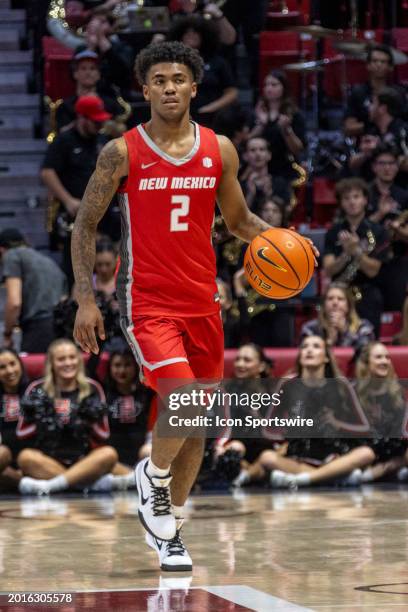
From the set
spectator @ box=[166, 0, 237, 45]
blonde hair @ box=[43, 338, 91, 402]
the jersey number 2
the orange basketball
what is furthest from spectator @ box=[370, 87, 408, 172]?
the jersey number 2

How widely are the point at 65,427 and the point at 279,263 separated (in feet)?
13.1

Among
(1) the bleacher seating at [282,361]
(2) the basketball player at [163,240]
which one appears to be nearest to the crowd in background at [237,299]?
(1) the bleacher seating at [282,361]

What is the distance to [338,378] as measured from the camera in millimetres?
9445

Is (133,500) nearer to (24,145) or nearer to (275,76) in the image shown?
(275,76)

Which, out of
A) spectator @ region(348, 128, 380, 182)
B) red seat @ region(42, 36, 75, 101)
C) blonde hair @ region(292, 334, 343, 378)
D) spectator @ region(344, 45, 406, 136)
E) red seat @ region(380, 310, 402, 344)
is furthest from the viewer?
red seat @ region(42, 36, 75, 101)

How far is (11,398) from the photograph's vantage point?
31.5 ft

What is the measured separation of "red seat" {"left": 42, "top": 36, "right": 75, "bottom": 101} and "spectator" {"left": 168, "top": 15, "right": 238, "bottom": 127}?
1330mm

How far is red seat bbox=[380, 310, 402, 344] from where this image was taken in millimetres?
11094

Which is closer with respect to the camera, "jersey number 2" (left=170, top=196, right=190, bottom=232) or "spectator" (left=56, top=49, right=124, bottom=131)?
"jersey number 2" (left=170, top=196, right=190, bottom=232)

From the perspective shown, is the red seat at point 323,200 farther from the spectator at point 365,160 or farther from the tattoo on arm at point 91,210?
the tattoo on arm at point 91,210

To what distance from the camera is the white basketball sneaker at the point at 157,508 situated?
5.74 metres

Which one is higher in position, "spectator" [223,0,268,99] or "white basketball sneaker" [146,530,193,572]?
"spectator" [223,0,268,99]

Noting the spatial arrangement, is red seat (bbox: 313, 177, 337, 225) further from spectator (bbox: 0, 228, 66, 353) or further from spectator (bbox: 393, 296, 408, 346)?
spectator (bbox: 0, 228, 66, 353)

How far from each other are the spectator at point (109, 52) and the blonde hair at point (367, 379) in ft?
14.8
